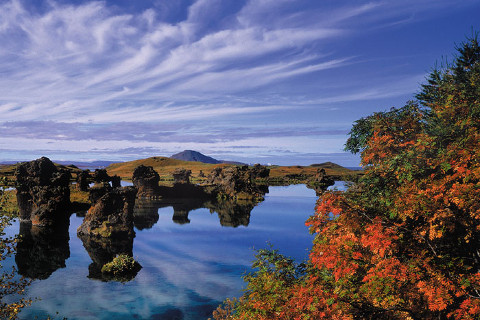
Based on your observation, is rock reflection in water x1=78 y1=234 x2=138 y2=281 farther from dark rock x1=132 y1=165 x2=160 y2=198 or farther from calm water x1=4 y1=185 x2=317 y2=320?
dark rock x1=132 y1=165 x2=160 y2=198

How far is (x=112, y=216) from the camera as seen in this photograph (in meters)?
51.8

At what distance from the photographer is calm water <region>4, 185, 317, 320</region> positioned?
28.4 m

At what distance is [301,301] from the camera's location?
1230 cm

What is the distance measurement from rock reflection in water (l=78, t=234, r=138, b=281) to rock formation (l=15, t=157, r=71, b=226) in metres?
10.6

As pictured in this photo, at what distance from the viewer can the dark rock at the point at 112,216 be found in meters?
50.8

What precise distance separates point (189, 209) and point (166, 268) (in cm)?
4648

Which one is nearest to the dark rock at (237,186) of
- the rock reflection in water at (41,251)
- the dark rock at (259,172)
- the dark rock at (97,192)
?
the dark rock at (97,192)

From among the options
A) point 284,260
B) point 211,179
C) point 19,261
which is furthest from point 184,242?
point 211,179

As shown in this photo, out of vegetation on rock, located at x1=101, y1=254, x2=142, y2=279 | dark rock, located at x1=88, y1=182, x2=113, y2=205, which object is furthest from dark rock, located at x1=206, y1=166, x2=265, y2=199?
vegetation on rock, located at x1=101, y1=254, x2=142, y2=279

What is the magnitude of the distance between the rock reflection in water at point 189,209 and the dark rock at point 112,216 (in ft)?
37.4

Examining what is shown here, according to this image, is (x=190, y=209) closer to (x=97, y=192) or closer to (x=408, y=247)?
(x=97, y=192)

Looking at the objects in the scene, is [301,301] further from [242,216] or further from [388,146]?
[242,216]

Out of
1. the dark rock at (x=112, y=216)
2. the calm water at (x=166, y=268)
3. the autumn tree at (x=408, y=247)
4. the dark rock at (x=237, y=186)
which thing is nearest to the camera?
the autumn tree at (x=408, y=247)

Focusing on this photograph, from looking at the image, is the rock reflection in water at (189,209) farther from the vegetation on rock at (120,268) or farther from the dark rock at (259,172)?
the dark rock at (259,172)
